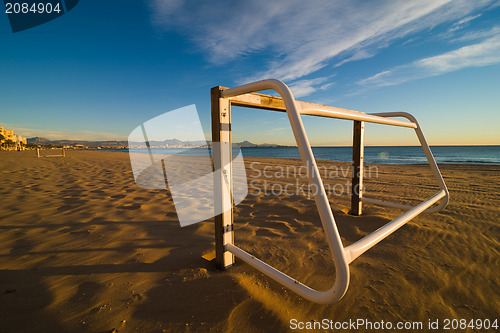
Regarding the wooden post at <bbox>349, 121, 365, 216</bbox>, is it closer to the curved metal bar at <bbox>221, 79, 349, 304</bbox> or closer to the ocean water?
the curved metal bar at <bbox>221, 79, 349, 304</bbox>

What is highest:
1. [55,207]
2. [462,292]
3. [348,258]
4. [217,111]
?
[217,111]

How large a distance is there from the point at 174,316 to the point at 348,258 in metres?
1.12

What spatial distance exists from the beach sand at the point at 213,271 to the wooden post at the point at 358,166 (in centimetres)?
24

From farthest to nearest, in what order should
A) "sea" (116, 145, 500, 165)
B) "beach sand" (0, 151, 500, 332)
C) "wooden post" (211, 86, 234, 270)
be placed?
"sea" (116, 145, 500, 165) → "wooden post" (211, 86, 234, 270) → "beach sand" (0, 151, 500, 332)

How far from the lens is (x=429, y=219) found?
9.52 feet

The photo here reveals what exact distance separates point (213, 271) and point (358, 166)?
2.56m

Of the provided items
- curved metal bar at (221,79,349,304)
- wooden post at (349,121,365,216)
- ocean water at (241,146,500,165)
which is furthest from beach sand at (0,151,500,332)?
ocean water at (241,146,500,165)

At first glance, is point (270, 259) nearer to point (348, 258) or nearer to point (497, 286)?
point (348, 258)

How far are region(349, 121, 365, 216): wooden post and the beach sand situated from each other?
0.24 meters

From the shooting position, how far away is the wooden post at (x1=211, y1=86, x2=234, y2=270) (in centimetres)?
157

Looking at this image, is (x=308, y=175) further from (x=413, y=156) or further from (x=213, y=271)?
(x=413, y=156)

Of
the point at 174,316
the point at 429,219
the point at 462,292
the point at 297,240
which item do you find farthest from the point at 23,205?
the point at 429,219

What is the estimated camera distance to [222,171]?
5.41 ft

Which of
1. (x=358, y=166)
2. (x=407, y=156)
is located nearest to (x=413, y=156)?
(x=407, y=156)
